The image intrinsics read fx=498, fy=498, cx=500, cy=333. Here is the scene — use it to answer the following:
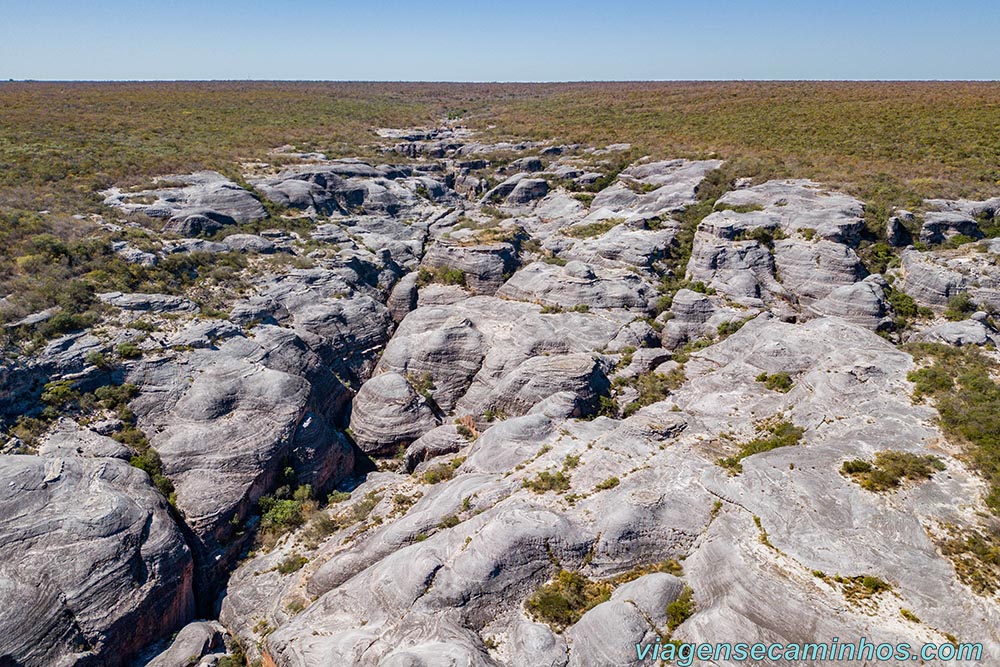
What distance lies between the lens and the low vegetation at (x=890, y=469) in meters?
17.2

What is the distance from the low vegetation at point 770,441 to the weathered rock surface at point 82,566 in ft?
74.4

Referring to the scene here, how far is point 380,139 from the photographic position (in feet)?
293

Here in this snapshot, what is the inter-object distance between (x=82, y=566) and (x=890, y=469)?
29.1 metres

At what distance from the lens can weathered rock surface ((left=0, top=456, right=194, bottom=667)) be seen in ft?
55.0

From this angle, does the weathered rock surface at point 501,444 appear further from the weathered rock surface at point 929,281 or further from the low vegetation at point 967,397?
the low vegetation at point 967,397

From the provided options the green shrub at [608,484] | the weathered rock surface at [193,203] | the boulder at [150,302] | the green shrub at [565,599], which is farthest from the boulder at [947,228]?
the weathered rock surface at [193,203]

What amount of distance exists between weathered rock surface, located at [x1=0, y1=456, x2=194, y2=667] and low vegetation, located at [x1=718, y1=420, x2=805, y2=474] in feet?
74.4

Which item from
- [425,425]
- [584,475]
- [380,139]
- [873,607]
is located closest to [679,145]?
[380,139]

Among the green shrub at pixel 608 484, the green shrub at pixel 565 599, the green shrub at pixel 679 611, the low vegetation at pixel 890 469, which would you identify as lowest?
the green shrub at pixel 565 599

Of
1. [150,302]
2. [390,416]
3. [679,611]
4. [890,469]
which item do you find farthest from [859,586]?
[150,302]

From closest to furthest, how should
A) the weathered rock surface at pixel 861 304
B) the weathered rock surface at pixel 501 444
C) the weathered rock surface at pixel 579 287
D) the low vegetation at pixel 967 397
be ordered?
the weathered rock surface at pixel 501 444
the low vegetation at pixel 967 397
the weathered rock surface at pixel 861 304
the weathered rock surface at pixel 579 287

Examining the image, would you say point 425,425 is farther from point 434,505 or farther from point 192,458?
point 192,458

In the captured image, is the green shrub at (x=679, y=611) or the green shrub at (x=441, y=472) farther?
the green shrub at (x=441, y=472)

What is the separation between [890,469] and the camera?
17.6 meters
